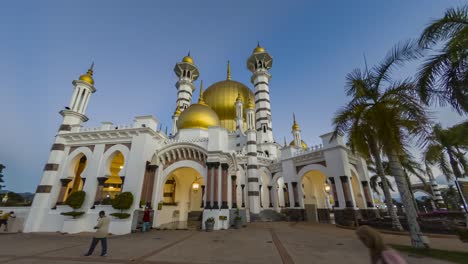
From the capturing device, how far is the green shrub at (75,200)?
1466cm

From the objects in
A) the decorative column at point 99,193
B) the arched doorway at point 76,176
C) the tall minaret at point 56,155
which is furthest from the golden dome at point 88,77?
the decorative column at point 99,193

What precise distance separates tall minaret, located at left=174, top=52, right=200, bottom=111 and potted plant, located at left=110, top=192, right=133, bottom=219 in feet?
73.0

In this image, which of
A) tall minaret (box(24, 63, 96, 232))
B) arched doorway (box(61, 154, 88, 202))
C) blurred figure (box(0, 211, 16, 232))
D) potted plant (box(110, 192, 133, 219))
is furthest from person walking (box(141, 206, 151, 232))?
blurred figure (box(0, 211, 16, 232))

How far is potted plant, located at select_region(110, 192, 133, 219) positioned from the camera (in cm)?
1394

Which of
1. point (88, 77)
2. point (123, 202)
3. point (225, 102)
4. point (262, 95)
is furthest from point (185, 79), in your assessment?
point (123, 202)

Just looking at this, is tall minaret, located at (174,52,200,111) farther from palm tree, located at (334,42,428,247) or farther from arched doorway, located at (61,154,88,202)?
palm tree, located at (334,42,428,247)

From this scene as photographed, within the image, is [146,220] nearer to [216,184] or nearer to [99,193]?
[99,193]

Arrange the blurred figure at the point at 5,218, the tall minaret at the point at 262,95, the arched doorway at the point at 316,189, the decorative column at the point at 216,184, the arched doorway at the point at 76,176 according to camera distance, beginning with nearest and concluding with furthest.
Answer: the blurred figure at the point at 5,218
the decorative column at the point at 216,184
the arched doorway at the point at 76,176
the arched doorway at the point at 316,189
the tall minaret at the point at 262,95

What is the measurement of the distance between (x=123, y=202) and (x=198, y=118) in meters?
10.9

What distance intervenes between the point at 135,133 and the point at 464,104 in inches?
777

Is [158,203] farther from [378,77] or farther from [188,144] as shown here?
[378,77]

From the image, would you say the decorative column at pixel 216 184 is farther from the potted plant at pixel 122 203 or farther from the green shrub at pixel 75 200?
the green shrub at pixel 75 200

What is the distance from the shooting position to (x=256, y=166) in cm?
2388

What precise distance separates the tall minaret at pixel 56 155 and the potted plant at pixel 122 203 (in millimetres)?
6930
